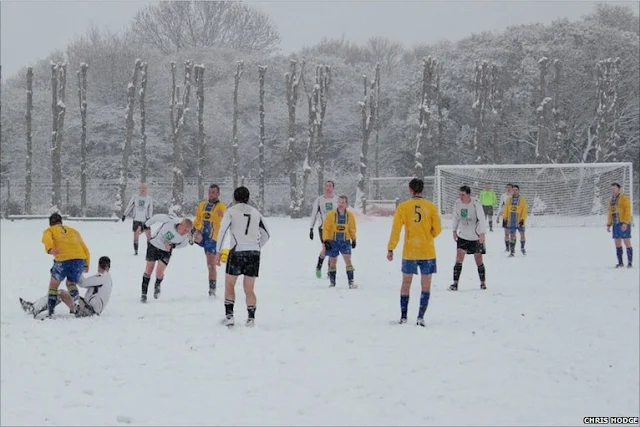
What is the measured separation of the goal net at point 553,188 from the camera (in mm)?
36844

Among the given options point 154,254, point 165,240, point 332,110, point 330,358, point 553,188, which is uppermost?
point 332,110

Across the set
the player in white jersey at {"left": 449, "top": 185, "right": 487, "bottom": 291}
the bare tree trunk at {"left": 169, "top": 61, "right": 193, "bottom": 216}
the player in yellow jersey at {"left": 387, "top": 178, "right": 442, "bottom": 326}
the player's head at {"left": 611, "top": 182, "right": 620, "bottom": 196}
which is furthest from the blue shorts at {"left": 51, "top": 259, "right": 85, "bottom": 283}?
the bare tree trunk at {"left": 169, "top": 61, "right": 193, "bottom": 216}

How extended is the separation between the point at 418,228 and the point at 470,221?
11.7 ft

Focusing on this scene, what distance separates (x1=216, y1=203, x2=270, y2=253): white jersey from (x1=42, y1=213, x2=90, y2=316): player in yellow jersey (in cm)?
221

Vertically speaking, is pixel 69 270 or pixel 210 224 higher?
pixel 210 224

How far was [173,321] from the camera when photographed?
36.0 feet

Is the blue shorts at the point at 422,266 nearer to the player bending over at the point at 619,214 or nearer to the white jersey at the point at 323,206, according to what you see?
the white jersey at the point at 323,206

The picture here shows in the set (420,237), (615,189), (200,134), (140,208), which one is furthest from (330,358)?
(200,134)

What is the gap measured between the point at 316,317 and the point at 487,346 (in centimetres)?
257

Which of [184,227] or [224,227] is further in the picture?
[184,227]

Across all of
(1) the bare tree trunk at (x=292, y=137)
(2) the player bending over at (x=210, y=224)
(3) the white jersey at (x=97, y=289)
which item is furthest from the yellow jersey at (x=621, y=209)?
(1) the bare tree trunk at (x=292, y=137)

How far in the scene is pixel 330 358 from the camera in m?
8.97

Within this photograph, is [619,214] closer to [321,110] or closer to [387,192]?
[321,110]

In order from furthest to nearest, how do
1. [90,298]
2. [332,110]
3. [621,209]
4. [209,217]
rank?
[332,110]
[621,209]
[209,217]
[90,298]
